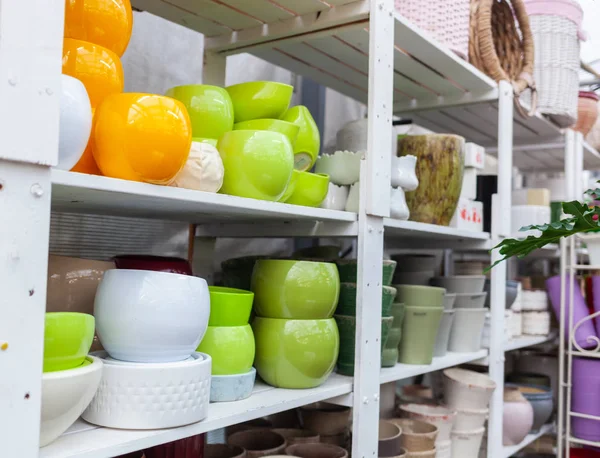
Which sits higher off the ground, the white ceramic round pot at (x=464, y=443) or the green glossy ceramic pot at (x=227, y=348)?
the green glossy ceramic pot at (x=227, y=348)

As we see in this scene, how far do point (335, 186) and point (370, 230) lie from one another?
4.5 inches

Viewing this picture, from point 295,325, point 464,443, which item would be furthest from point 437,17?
point 464,443

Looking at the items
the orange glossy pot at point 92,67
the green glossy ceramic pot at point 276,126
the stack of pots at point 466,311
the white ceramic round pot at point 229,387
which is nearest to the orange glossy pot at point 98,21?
the orange glossy pot at point 92,67

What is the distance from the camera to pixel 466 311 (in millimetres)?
1644

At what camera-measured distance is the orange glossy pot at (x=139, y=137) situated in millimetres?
758

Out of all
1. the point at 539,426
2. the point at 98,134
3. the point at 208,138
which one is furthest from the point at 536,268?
the point at 98,134

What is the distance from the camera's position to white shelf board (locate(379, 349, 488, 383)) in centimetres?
128

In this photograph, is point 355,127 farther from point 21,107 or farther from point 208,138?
point 21,107

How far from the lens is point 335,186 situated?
1215 millimetres

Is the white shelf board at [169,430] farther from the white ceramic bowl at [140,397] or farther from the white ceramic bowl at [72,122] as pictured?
the white ceramic bowl at [72,122]

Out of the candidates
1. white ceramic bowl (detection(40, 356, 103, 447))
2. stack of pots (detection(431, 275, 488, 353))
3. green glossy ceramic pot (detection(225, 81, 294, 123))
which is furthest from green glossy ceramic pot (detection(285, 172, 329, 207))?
stack of pots (detection(431, 275, 488, 353))

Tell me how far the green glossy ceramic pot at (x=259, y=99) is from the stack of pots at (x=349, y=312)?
13.5 inches

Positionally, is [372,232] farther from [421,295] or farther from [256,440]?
[256,440]

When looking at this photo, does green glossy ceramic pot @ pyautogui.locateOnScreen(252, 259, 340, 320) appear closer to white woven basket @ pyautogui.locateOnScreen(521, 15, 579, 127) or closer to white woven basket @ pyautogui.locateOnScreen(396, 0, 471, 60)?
white woven basket @ pyautogui.locateOnScreen(396, 0, 471, 60)
